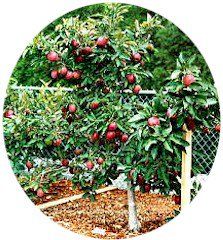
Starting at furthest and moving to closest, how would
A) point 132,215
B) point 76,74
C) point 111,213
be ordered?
point 111,213, point 132,215, point 76,74

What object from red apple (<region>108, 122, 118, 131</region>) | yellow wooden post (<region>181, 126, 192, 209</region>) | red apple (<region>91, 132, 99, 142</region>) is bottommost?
yellow wooden post (<region>181, 126, 192, 209</region>)

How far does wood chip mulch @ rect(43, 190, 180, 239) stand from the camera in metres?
3.22

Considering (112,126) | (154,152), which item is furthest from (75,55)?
(154,152)

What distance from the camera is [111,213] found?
344cm

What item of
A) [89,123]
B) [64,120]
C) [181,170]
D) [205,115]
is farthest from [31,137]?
[205,115]

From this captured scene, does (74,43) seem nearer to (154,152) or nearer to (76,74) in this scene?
(76,74)

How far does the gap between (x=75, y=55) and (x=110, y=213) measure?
1.18m

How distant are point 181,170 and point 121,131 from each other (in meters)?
0.36

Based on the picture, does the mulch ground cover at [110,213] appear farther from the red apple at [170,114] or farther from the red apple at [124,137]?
the red apple at [170,114]

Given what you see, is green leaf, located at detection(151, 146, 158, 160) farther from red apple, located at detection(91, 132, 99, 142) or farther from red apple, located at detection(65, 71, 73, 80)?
red apple, located at detection(65, 71, 73, 80)

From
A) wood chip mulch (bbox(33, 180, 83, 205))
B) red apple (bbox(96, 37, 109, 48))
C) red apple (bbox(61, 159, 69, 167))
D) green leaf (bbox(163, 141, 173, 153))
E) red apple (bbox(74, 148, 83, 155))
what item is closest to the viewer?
green leaf (bbox(163, 141, 173, 153))

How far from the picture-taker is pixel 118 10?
2721mm

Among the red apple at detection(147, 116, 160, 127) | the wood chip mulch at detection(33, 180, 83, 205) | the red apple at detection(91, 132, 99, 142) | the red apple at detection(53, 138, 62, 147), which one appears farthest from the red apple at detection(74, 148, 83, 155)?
the red apple at detection(147, 116, 160, 127)

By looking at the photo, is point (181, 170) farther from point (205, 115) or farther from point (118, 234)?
point (118, 234)
